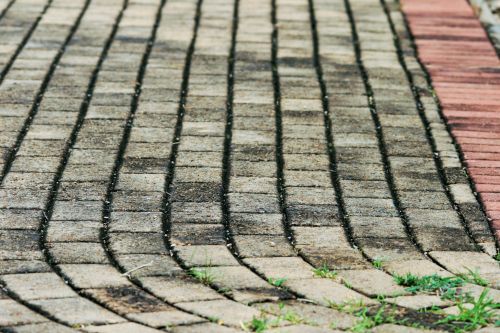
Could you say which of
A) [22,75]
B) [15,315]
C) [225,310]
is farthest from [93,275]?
[22,75]

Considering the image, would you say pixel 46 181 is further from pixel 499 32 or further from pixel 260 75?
pixel 499 32

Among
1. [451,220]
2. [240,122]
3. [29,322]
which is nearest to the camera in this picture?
[29,322]

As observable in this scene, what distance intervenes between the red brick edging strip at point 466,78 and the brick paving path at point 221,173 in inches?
2.1

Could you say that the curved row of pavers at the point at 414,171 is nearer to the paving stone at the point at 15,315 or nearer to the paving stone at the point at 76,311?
the paving stone at the point at 76,311

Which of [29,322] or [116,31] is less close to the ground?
[29,322]

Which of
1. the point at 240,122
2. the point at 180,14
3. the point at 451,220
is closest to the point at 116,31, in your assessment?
the point at 180,14

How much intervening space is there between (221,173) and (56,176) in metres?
0.69

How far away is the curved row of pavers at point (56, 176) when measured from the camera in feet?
10.8

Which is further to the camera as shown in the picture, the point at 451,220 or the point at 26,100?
the point at 26,100

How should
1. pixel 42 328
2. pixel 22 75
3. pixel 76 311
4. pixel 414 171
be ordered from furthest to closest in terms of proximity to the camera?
pixel 22 75
pixel 414 171
pixel 76 311
pixel 42 328

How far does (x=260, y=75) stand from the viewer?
5.85 metres

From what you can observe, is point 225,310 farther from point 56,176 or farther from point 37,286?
point 56,176

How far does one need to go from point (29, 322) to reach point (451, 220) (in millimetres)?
1775

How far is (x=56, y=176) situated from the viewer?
4457 millimetres
